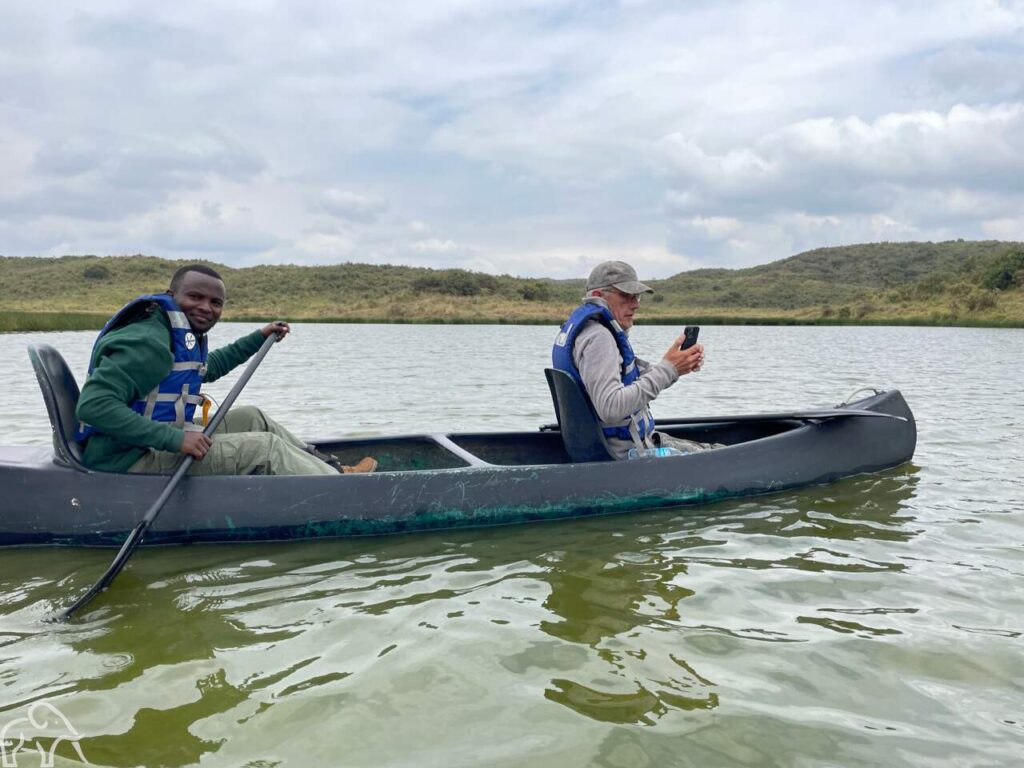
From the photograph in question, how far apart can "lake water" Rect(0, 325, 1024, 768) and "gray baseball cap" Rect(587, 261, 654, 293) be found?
175 centimetres

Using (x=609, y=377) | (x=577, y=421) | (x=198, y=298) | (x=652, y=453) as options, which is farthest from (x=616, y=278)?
(x=198, y=298)

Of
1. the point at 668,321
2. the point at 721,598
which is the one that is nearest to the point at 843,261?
the point at 668,321

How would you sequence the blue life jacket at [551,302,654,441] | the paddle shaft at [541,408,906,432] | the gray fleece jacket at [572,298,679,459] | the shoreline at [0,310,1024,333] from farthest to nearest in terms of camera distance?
the shoreline at [0,310,1024,333], the paddle shaft at [541,408,906,432], the blue life jacket at [551,302,654,441], the gray fleece jacket at [572,298,679,459]

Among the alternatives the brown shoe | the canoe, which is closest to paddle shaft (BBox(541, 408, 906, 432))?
the canoe

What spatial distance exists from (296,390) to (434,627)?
39.2 feet

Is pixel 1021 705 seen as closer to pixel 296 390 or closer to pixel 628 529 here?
pixel 628 529

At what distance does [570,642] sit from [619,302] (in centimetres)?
284

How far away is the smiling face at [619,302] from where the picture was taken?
232 inches

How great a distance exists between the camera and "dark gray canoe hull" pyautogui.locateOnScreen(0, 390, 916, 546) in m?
5.12

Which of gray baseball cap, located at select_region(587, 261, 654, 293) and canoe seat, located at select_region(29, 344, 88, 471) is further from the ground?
gray baseball cap, located at select_region(587, 261, 654, 293)

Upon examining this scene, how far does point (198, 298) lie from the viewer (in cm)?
513

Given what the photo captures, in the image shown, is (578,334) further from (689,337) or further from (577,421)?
(689,337)

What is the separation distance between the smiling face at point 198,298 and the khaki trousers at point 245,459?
79 centimetres

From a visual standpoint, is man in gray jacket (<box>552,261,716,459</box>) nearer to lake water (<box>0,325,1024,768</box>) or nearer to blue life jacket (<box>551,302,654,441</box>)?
blue life jacket (<box>551,302,654,441</box>)
